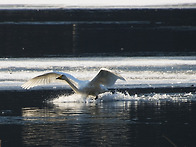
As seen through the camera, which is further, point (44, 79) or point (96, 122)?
point (44, 79)

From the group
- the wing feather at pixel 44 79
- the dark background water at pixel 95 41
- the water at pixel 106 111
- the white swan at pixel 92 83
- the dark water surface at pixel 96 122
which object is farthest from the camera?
the dark background water at pixel 95 41

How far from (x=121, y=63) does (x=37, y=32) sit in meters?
18.6

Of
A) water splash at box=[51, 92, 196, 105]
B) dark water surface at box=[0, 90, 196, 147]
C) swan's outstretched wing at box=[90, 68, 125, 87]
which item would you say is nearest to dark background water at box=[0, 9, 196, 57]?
water splash at box=[51, 92, 196, 105]

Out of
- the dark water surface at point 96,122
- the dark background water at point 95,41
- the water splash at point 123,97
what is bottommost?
the dark water surface at point 96,122

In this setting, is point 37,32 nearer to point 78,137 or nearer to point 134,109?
point 134,109

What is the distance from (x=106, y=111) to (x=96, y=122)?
160cm

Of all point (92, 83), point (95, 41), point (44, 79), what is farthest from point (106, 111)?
point (95, 41)

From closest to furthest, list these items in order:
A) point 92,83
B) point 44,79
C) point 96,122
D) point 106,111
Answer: point 96,122
point 106,111
point 92,83
point 44,79

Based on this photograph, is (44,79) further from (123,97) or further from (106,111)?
(106,111)

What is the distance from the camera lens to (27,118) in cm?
1519

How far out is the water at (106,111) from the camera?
12828 mm

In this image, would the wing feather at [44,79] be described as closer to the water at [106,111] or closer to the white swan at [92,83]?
the white swan at [92,83]

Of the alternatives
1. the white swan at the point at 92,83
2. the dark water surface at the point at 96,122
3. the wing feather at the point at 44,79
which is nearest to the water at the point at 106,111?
the dark water surface at the point at 96,122

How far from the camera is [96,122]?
573 inches
